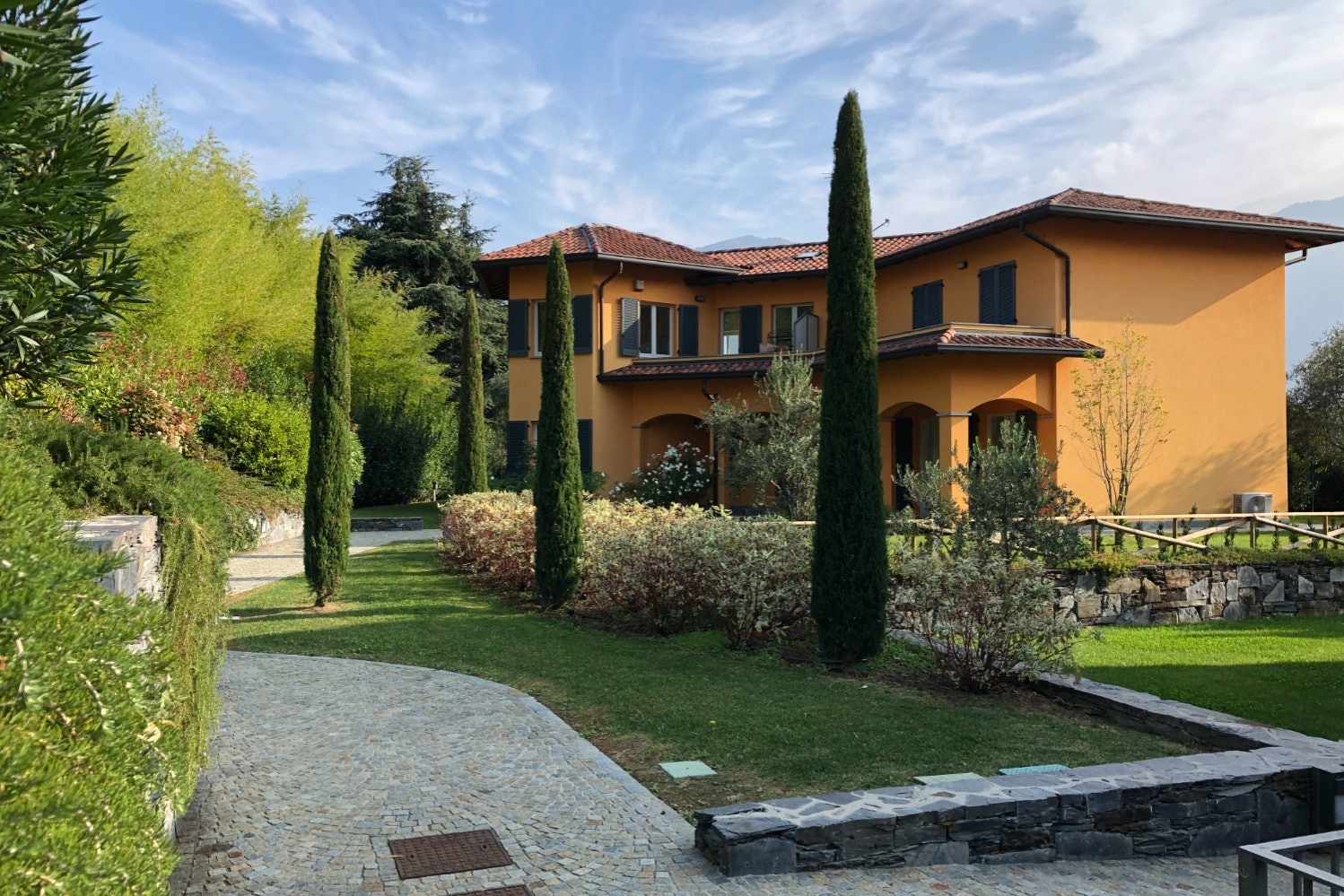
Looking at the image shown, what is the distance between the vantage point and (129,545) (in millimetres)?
3697

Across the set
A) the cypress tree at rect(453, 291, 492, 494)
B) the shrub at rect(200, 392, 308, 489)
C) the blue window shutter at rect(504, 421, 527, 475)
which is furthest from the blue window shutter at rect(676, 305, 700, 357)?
the shrub at rect(200, 392, 308, 489)

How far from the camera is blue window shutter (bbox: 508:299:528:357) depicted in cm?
2308

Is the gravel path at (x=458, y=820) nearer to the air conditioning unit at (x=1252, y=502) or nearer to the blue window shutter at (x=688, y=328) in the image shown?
the air conditioning unit at (x=1252, y=502)

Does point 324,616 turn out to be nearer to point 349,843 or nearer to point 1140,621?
point 349,843

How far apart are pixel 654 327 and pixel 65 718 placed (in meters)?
22.2

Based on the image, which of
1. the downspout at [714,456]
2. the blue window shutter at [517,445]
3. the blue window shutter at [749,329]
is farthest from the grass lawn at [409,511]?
the blue window shutter at [749,329]

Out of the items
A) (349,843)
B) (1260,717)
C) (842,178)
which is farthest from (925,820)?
(842,178)

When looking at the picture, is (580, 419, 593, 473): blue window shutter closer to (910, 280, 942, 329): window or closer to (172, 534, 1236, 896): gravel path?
(910, 280, 942, 329): window

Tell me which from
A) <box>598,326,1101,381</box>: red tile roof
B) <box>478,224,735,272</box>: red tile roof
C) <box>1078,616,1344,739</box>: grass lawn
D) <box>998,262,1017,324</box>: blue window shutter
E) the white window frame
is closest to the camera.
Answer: <box>1078,616,1344,739</box>: grass lawn

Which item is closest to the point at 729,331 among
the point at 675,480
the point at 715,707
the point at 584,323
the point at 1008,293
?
the point at 584,323

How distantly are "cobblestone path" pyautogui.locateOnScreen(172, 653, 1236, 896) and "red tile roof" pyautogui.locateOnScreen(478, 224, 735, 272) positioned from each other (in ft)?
54.1

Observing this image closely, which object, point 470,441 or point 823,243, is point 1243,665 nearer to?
point 470,441

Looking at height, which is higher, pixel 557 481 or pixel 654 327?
pixel 654 327

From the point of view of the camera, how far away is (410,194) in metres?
36.2
